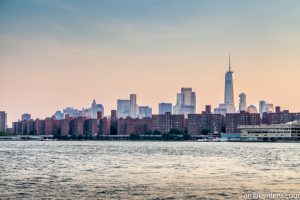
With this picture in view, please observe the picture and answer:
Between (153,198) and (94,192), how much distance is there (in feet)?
15.7

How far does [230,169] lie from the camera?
207ft

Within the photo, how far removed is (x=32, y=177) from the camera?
171 ft

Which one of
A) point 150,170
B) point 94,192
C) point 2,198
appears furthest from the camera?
point 150,170

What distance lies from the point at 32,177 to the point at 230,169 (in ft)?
69.5

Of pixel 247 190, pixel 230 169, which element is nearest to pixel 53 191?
pixel 247 190

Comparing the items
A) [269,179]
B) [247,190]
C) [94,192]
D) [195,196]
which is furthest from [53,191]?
[269,179]

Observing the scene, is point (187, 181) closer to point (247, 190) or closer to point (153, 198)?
point (247, 190)

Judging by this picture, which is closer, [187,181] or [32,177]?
[187,181]

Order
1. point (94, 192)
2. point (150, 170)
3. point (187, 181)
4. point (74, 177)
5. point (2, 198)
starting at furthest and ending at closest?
point (150, 170), point (74, 177), point (187, 181), point (94, 192), point (2, 198)

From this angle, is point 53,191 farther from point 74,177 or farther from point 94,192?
point 74,177

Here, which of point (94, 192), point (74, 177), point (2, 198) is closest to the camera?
point (2, 198)

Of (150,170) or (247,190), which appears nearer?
(247,190)

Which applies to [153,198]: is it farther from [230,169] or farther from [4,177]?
[230,169]

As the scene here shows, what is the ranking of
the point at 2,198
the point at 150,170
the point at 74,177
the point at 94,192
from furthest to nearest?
the point at 150,170, the point at 74,177, the point at 94,192, the point at 2,198
